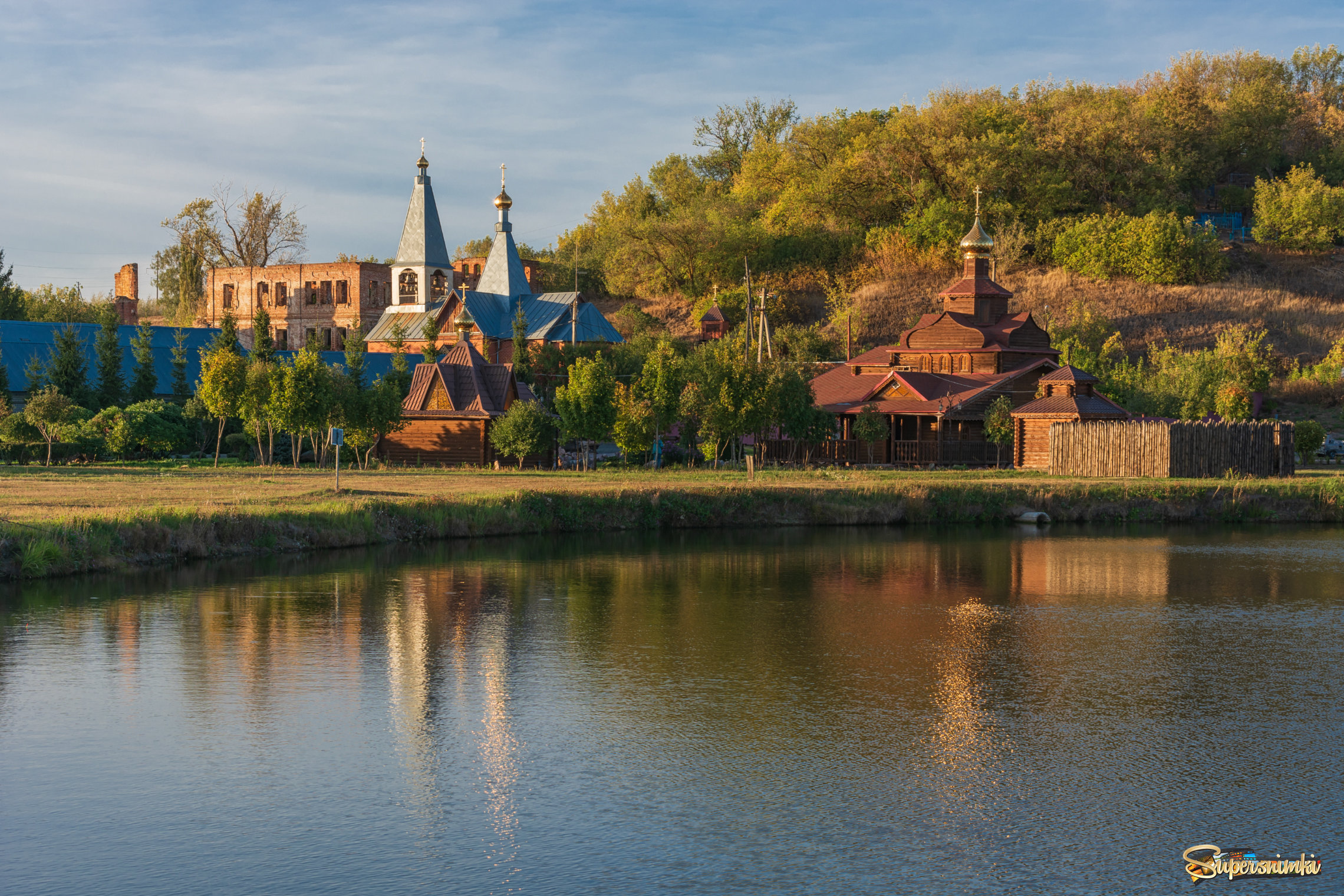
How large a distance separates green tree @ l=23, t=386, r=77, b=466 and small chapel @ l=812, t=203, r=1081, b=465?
3393 centimetres

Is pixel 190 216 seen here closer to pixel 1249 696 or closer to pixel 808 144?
pixel 808 144

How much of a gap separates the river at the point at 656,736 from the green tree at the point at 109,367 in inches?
1570

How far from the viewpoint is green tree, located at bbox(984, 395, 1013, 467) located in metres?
56.7

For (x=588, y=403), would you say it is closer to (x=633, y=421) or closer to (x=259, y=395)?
(x=633, y=421)

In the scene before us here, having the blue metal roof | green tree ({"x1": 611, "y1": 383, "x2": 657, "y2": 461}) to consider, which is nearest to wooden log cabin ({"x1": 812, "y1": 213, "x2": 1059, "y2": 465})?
green tree ({"x1": 611, "y1": 383, "x2": 657, "y2": 461})

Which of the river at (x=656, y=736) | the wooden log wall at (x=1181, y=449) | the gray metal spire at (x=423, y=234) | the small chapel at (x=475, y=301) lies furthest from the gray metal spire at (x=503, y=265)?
the river at (x=656, y=736)

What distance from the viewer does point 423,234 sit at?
95438 mm

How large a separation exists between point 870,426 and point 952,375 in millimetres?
9607

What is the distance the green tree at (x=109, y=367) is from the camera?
2436 inches

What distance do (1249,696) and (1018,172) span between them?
82.1 metres

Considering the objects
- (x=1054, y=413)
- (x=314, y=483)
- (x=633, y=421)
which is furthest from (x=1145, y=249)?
(x=314, y=483)

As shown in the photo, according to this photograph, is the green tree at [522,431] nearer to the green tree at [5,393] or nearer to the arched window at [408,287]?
the green tree at [5,393]

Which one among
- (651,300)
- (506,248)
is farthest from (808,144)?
(506,248)

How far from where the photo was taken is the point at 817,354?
80312 mm
